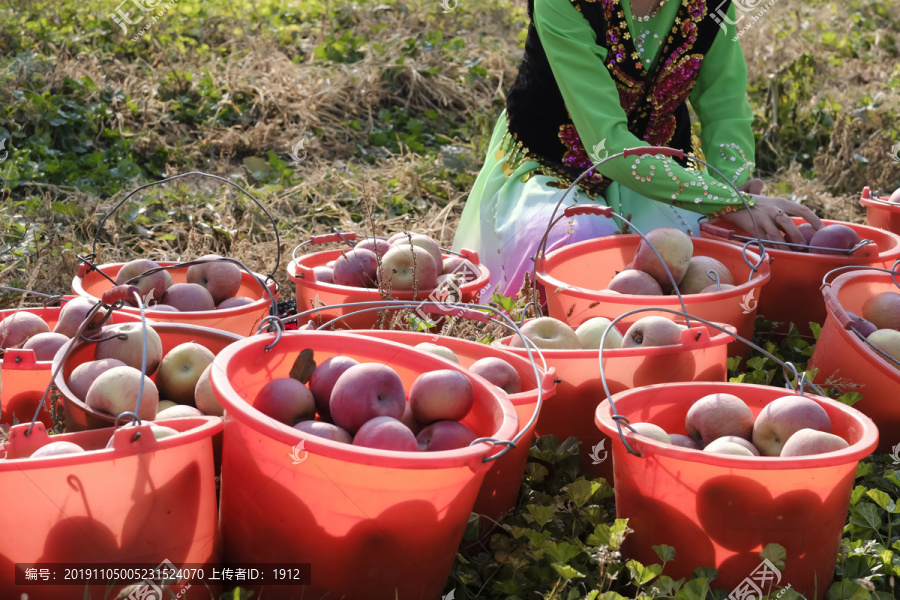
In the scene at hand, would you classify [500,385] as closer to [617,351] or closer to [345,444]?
[617,351]

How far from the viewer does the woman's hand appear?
2523mm

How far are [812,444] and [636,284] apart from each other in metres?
0.82

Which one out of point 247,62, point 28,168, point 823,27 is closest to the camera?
point 28,168

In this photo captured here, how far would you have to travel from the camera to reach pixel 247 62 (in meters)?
5.36

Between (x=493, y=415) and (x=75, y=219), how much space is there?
9.04 ft

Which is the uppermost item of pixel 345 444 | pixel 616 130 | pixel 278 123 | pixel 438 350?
pixel 616 130

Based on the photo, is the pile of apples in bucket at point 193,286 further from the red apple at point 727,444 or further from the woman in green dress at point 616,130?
the red apple at point 727,444

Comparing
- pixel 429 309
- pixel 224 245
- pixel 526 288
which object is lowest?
pixel 224 245

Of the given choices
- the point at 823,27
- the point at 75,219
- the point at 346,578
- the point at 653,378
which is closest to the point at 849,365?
the point at 653,378

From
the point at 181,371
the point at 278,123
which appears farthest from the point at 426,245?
the point at 278,123

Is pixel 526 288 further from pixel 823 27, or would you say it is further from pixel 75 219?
pixel 823 27

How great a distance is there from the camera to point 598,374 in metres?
1.82

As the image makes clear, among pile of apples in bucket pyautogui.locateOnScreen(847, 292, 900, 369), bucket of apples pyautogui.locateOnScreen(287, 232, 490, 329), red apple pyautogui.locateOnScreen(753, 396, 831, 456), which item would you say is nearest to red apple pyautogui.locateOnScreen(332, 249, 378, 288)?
bucket of apples pyautogui.locateOnScreen(287, 232, 490, 329)

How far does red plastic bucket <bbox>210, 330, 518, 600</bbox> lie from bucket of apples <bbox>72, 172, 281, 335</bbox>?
621mm
